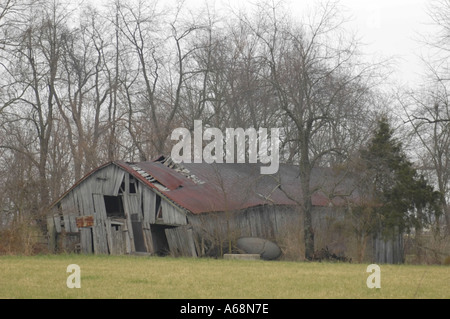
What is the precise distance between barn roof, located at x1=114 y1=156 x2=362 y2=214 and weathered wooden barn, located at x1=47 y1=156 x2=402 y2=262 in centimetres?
5

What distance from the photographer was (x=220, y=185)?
34062 mm

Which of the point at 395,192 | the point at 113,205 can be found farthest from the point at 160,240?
the point at 395,192

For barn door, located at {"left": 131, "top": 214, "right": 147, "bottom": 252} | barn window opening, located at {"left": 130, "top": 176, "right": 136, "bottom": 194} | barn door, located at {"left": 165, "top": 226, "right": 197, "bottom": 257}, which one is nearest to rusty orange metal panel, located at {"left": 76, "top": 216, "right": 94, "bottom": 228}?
barn door, located at {"left": 131, "top": 214, "right": 147, "bottom": 252}

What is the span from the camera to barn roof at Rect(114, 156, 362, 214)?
107 feet

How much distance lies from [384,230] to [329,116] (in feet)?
19.1

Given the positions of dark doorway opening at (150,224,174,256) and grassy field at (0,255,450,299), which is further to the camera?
dark doorway opening at (150,224,174,256)

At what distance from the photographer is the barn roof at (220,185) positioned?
32688 millimetres

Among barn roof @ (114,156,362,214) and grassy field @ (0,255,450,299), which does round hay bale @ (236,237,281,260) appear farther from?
grassy field @ (0,255,450,299)

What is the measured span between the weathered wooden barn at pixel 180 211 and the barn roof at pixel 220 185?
51mm

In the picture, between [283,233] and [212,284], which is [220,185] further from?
[212,284]

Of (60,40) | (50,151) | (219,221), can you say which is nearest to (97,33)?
(60,40)

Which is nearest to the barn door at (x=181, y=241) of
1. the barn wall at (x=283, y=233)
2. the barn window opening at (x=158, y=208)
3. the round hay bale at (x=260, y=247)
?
the barn wall at (x=283, y=233)
